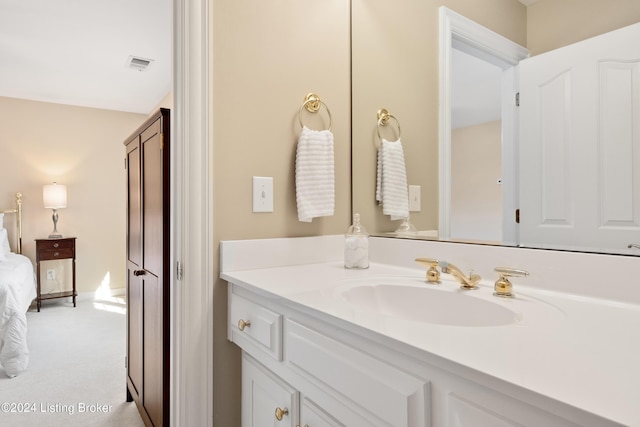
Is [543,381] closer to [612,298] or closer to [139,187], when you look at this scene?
[612,298]

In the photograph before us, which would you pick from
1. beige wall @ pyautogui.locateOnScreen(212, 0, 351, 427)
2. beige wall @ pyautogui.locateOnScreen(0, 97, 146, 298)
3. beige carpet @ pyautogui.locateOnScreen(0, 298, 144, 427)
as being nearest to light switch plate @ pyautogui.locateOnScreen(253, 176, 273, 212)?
beige wall @ pyautogui.locateOnScreen(212, 0, 351, 427)

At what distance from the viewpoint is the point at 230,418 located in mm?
1224

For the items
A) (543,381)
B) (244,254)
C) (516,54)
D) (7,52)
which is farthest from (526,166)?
(7,52)

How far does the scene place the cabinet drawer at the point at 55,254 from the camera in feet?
13.5

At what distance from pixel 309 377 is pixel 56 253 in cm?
448

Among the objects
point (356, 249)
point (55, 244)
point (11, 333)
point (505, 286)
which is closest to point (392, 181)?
point (356, 249)

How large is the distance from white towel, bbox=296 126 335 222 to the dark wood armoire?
0.62m

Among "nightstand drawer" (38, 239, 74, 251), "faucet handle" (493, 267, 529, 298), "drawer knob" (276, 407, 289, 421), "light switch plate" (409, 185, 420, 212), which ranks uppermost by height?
"light switch plate" (409, 185, 420, 212)

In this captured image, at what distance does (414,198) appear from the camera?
1466 mm

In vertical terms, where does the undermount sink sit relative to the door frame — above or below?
below

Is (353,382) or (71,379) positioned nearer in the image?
(353,382)

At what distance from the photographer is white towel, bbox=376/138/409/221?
1.50 meters

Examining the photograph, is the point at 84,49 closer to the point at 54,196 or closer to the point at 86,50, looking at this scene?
the point at 86,50

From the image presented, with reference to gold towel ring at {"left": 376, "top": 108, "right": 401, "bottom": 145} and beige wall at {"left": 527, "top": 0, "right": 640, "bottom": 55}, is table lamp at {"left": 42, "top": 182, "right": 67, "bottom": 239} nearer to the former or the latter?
gold towel ring at {"left": 376, "top": 108, "right": 401, "bottom": 145}
